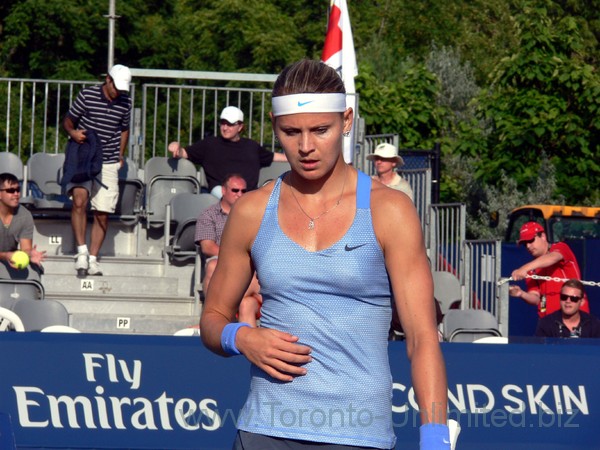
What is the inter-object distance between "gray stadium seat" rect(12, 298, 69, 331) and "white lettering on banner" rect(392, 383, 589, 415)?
9.75ft

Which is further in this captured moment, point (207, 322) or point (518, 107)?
point (518, 107)

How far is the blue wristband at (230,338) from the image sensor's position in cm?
336

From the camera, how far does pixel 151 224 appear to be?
1242 centimetres

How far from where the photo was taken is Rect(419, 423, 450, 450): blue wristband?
10.2ft

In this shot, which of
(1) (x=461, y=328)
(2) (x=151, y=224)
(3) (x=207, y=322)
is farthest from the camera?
(2) (x=151, y=224)

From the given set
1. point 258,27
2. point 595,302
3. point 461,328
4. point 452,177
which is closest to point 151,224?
point 461,328

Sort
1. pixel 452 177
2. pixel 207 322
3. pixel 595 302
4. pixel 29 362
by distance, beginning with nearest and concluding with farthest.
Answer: pixel 207 322 → pixel 29 362 → pixel 595 302 → pixel 452 177

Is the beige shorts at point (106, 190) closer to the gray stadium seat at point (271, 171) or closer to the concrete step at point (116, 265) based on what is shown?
the concrete step at point (116, 265)

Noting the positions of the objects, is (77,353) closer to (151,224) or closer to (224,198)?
(224,198)

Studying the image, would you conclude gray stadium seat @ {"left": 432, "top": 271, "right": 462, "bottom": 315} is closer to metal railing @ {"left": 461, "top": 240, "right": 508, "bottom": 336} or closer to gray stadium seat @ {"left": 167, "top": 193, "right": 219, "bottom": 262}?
metal railing @ {"left": 461, "top": 240, "right": 508, "bottom": 336}

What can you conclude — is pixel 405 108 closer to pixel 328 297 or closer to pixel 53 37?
pixel 53 37

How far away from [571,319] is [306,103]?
725cm

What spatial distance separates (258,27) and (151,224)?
2650 centimetres

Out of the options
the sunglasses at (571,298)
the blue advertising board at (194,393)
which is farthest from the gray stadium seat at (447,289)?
the blue advertising board at (194,393)
